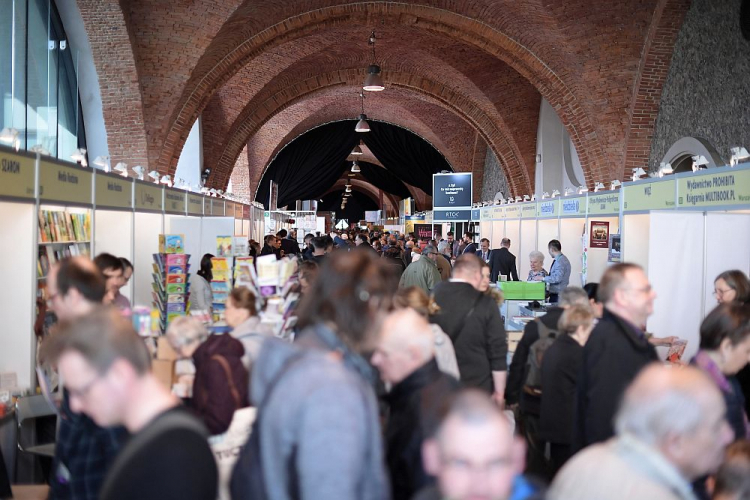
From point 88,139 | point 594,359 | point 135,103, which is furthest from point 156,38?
point 594,359

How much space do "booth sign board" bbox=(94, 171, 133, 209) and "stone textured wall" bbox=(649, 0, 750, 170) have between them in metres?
6.34

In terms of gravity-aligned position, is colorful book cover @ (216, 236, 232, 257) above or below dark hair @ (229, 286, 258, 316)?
above

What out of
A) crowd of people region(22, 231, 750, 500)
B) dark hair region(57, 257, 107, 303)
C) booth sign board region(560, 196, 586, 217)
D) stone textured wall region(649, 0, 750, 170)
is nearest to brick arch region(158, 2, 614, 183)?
stone textured wall region(649, 0, 750, 170)

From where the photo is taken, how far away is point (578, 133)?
1283 cm

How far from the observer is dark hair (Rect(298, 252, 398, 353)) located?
1.71 meters

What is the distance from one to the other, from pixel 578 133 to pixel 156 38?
6733 mm

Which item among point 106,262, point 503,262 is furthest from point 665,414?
point 503,262

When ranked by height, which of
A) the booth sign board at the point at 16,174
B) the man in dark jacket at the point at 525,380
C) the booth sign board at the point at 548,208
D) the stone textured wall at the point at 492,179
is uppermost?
the stone textured wall at the point at 492,179

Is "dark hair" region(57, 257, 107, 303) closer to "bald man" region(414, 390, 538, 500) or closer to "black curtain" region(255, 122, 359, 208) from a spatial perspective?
"bald man" region(414, 390, 538, 500)

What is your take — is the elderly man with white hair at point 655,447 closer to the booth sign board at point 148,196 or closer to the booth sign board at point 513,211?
the booth sign board at point 148,196

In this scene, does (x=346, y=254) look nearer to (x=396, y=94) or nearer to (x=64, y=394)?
(x=64, y=394)

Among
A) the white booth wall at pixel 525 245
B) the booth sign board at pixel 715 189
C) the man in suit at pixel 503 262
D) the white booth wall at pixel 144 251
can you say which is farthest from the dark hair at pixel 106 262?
the white booth wall at pixel 525 245

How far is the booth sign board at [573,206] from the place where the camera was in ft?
31.9

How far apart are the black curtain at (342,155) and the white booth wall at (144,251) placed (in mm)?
16242
